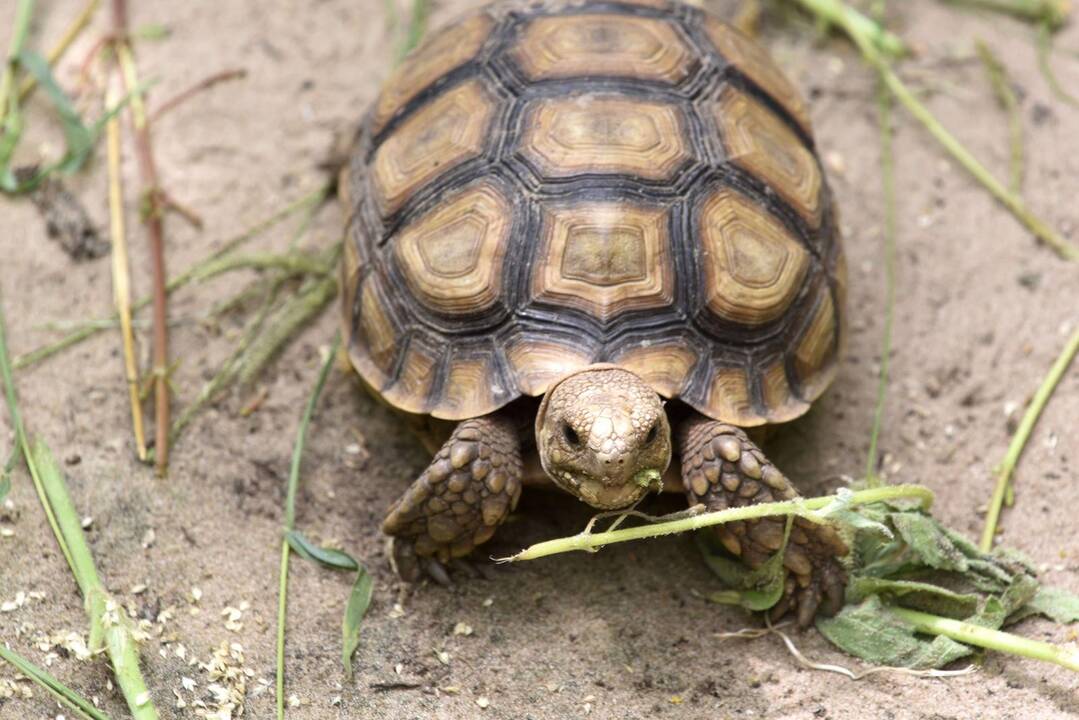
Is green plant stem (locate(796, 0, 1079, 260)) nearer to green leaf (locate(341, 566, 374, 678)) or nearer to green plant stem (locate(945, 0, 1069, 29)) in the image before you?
green plant stem (locate(945, 0, 1069, 29))

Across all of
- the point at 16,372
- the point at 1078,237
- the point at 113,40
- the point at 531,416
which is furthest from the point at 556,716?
the point at 113,40

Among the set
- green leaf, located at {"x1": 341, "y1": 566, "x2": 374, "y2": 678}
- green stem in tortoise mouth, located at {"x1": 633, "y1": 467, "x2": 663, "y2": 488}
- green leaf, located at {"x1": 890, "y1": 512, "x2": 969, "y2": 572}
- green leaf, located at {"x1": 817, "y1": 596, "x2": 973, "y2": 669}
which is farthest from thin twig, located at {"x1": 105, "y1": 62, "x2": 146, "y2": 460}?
green leaf, located at {"x1": 890, "y1": 512, "x2": 969, "y2": 572}

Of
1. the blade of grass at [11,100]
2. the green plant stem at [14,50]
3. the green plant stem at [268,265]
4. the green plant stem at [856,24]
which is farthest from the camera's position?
the green plant stem at [856,24]

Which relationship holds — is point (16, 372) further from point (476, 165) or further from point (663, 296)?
point (663, 296)

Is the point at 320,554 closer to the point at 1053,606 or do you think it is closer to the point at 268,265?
the point at 268,265

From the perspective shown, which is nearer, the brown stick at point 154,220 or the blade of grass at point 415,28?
the brown stick at point 154,220

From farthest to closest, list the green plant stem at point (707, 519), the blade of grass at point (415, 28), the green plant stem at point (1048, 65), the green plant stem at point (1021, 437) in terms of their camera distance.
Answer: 1. the blade of grass at point (415, 28)
2. the green plant stem at point (1048, 65)
3. the green plant stem at point (1021, 437)
4. the green plant stem at point (707, 519)

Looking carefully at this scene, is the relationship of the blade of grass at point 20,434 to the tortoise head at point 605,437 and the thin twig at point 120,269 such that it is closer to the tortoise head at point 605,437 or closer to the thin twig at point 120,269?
the thin twig at point 120,269

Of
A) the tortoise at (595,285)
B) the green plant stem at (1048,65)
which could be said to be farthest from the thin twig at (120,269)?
the green plant stem at (1048,65)
